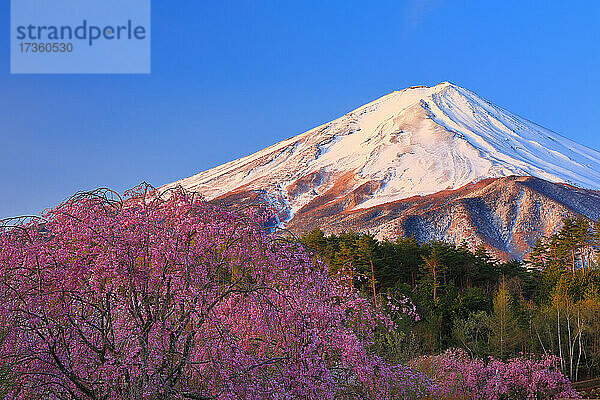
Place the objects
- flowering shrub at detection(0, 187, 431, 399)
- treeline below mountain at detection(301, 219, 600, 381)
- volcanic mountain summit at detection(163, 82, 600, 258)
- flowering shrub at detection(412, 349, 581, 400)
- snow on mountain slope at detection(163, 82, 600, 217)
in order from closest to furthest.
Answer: flowering shrub at detection(0, 187, 431, 399), flowering shrub at detection(412, 349, 581, 400), treeline below mountain at detection(301, 219, 600, 381), volcanic mountain summit at detection(163, 82, 600, 258), snow on mountain slope at detection(163, 82, 600, 217)

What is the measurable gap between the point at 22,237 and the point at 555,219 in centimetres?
10623

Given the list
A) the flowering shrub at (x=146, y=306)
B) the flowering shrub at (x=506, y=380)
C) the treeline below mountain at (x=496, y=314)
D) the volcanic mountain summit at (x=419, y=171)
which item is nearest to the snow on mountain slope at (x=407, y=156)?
the volcanic mountain summit at (x=419, y=171)

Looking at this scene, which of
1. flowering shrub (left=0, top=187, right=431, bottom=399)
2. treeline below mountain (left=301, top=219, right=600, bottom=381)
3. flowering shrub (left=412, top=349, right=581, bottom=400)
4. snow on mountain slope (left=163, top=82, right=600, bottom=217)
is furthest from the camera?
snow on mountain slope (left=163, top=82, right=600, bottom=217)

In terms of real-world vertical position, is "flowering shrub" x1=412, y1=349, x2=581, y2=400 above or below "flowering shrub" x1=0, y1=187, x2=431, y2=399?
below

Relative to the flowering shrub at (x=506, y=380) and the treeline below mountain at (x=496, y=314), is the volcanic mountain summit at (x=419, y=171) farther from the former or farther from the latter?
the flowering shrub at (x=506, y=380)

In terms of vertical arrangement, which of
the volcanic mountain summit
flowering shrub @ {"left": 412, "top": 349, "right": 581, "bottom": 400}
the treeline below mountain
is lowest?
flowering shrub @ {"left": 412, "top": 349, "right": 581, "bottom": 400}

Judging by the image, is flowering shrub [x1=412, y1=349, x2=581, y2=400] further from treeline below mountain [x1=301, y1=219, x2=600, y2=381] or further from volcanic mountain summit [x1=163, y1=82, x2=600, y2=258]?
volcanic mountain summit [x1=163, y1=82, x2=600, y2=258]

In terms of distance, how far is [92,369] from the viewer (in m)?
6.29

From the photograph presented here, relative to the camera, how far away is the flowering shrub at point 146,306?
6180 millimetres

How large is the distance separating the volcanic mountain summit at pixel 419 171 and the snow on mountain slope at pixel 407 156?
0.29m

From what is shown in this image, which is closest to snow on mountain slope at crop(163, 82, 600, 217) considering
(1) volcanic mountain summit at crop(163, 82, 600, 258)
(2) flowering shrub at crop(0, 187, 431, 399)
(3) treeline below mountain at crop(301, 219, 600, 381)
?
(1) volcanic mountain summit at crop(163, 82, 600, 258)

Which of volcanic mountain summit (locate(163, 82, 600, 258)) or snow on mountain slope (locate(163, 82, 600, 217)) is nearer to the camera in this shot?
volcanic mountain summit (locate(163, 82, 600, 258))

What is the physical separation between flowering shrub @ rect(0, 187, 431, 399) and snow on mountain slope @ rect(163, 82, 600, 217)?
370 ft

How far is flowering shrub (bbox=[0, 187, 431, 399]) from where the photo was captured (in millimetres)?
6180
